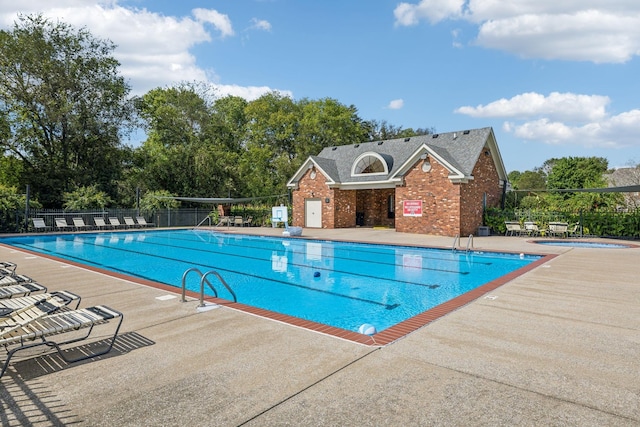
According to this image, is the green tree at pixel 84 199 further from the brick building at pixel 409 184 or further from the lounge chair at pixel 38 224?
the brick building at pixel 409 184

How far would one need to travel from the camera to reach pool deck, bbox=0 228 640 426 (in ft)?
10.2

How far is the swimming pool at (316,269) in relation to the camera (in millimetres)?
8500

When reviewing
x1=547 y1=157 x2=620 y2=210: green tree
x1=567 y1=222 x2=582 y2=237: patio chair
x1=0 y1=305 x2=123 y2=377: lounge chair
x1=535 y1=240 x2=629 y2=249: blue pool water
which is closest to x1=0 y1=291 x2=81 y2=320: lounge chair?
x1=0 y1=305 x2=123 y2=377: lounge chair

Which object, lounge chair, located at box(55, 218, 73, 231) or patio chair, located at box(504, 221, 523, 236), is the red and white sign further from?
lounge chair, located at box(55, 218, 73, 231)

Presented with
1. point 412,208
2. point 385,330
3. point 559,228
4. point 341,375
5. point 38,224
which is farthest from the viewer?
point 38,224

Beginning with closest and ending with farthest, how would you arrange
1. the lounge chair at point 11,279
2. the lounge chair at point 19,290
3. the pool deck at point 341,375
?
the pool deck at point 341,375
the lounge chair at point 19,290
the lounge chair at point 11,279

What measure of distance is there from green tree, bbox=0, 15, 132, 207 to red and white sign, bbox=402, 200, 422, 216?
80.1ft

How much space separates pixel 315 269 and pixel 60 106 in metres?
27.7

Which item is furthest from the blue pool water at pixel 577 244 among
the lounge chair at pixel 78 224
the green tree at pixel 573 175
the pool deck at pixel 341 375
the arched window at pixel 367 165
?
the lounge chair at pixel 78 224

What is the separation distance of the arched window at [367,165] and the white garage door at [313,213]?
138 inches

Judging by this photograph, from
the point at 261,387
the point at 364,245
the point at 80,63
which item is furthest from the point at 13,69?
the point at 261,387

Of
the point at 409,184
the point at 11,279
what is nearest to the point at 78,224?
the point at 409,184

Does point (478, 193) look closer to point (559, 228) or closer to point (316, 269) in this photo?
point (559, 228)

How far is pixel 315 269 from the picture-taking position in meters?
12.8
